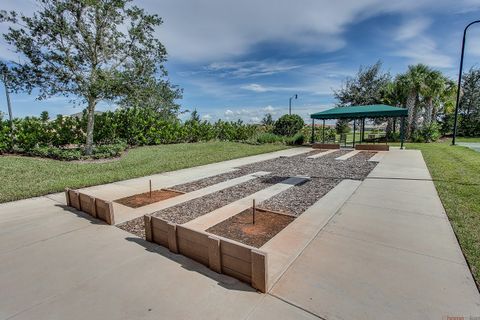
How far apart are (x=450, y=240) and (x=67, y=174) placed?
905 centimetres

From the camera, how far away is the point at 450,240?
128 inches

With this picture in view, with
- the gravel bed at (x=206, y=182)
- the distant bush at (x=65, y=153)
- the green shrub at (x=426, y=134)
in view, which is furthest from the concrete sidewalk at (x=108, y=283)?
the green shrub at (x=426, y=134)

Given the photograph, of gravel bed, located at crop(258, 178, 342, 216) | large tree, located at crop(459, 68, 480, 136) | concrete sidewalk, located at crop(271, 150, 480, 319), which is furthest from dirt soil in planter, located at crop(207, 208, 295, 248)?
large tree, located at crop(459, 68, 480, 136)

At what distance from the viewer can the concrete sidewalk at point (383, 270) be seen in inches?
82.3

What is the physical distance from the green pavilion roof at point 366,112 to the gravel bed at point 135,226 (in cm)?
1518

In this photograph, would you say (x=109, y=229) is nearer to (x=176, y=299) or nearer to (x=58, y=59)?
(x=176, y=299)

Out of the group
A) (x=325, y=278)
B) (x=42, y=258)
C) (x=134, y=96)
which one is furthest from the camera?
(x=134, y=96)

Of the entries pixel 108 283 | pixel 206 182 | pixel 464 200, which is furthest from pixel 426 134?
pixel 108 283

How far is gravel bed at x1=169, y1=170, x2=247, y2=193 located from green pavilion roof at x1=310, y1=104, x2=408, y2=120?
11140mm

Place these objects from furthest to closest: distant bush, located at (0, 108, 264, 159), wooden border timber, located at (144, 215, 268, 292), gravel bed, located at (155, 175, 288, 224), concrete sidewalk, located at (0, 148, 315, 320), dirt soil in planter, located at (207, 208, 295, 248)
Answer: distant bush, located at (0, 108, 264, 159)
gravel bed, located at (155, 175, 288, 224)
dirt soil in planter, located at (207, 208, 295, 248)
wooden border timber, located at (144, 215, 268, 292)
concrete sidewalk, located at (0, 148, 315, 320)

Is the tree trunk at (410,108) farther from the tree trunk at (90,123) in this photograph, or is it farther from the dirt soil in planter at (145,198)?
the tree trunk at (90,123)

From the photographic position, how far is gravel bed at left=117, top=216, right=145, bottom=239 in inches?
141

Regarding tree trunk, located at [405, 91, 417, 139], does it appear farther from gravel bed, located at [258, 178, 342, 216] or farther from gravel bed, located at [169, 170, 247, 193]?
gravel bed, located at [169, 170, 247, 193]

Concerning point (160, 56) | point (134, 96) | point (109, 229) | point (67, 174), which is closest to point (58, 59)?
point (134, 96)
